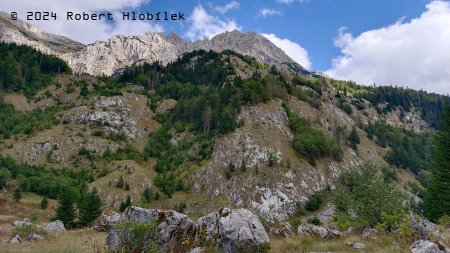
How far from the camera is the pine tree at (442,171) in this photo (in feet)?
210

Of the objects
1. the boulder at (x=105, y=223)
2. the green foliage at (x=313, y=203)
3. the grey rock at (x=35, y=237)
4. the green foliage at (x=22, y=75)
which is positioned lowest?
the green foliage at (x=313, y=203)

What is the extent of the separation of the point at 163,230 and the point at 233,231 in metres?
3.20

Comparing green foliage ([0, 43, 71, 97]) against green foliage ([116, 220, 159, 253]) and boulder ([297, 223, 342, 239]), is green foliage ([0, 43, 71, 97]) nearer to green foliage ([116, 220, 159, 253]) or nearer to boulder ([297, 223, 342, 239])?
boulder ([297, 223, 342, 239])

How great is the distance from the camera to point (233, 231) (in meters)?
15.8

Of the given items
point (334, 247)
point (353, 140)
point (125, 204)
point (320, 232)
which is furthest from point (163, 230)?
point (353, 140)

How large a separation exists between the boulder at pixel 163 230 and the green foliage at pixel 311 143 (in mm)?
120387

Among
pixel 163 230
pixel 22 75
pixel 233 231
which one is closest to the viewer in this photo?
pixel 233 231

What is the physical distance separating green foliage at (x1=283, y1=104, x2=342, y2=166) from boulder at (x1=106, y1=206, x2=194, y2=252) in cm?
12039

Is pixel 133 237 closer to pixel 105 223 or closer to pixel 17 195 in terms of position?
pixel 105 223

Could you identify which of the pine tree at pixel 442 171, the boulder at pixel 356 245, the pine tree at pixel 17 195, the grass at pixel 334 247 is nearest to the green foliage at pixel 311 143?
the pine tree at pixel 442 171

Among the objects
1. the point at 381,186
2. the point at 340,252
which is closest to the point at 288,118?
the point at 381,186

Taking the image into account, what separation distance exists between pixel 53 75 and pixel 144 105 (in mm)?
62208

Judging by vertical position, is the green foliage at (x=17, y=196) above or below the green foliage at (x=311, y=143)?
below

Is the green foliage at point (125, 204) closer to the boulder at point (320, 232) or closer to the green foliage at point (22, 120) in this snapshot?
the green foliage at point (22, 120)
